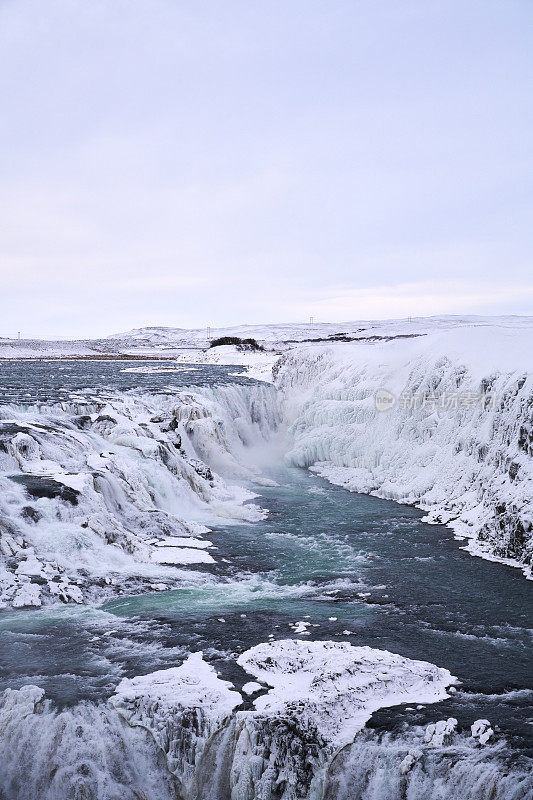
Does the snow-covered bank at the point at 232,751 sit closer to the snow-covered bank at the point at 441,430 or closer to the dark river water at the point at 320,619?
the dark river water at the point at 320,619

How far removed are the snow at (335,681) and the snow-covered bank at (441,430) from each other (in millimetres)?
5655

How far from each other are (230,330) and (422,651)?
154m

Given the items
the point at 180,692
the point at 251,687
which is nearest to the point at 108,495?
the point at 180,692

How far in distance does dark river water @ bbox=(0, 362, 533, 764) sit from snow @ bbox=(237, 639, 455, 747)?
9.2 inches

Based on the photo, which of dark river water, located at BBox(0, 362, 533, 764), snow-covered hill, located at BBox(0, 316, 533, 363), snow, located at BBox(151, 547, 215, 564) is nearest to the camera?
dark river water, located at BBox(0, 362, 533, 764)

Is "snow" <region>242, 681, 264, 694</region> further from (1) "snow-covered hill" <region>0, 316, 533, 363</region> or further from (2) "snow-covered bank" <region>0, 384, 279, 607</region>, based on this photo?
(1) "snow-covered hill" <region>0, 316, 533, 363</region>

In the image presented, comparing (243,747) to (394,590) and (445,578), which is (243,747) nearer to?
(394,590)

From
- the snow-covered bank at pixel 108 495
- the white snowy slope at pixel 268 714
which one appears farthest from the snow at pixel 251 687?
the snow-covered bank at pixel 108 495

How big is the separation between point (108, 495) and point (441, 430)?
10534 mm

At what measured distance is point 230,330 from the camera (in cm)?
16162

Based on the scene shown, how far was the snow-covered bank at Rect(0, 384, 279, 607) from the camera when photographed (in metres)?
10.9

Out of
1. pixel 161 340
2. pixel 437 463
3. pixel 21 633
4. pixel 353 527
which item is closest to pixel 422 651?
pixel 21 633

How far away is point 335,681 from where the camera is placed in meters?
7.86

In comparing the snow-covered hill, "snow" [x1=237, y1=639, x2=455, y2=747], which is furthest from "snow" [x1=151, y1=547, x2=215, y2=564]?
the snow-covered hill
